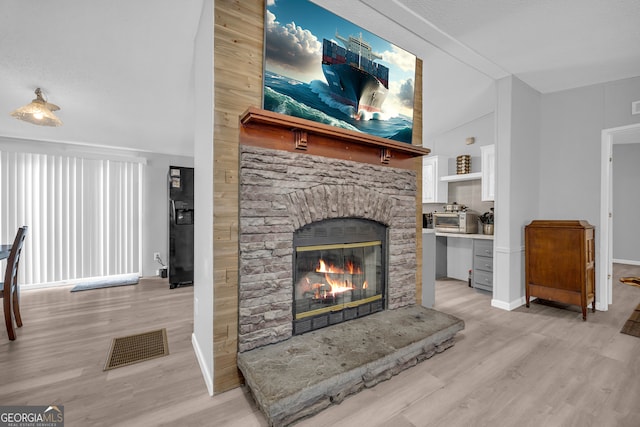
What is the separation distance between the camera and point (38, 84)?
2.58 m

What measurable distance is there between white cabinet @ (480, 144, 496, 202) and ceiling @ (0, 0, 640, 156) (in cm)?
85

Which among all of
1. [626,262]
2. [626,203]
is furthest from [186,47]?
[626,262]

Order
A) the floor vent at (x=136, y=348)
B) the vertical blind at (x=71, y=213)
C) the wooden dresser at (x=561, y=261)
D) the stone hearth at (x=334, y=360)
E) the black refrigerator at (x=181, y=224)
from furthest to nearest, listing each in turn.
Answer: the black refrigerator at (x=181, y=224), the vertical blind at (x=71, y=213), the wooden dresser at (x=561, y=261), the floor vent at (x=136, y=348), the stone hearth at (x=334, y=360)

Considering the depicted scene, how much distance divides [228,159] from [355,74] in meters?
1.36

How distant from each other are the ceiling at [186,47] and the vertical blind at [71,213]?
0.81 m

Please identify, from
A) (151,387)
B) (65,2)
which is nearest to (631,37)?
(65,2)

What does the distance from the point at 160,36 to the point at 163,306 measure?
2941 mm

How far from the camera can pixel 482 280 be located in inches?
152

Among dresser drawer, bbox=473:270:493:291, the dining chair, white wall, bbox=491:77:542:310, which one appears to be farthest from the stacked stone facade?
dresser drawer, bbox=473:270:493:291

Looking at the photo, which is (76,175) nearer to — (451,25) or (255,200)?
(255,200)

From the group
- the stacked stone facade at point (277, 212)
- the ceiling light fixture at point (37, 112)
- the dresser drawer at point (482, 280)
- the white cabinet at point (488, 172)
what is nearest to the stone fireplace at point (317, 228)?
the stacked stone facade at point (277, 212)

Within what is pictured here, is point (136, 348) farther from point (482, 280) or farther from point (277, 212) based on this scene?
point (482, 280)

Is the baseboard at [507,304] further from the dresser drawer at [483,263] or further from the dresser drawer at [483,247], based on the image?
the dresser drawer at [483,247]

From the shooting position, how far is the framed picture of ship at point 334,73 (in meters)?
1.93
